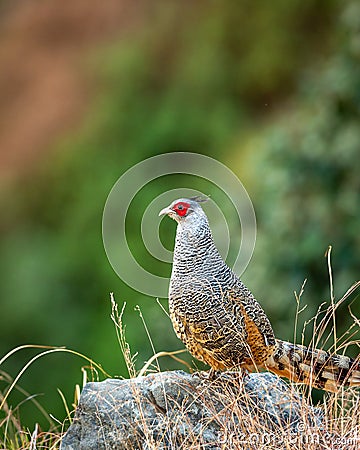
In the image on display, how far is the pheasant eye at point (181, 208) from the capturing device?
14.2ft

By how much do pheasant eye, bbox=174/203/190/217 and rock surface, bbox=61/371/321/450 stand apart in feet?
2.60

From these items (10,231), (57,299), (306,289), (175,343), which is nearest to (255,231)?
(306,289)

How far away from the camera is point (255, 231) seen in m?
7.81

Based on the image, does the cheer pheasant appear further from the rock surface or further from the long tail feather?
the rock surface

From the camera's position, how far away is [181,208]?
14.2ft

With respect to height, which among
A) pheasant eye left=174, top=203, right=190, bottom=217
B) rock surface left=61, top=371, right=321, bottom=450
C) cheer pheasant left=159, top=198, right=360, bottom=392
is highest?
pheasant eye left=174, top=203, right=190, bottom=217

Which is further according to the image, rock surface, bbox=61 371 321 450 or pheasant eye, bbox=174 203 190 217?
pheasant eye, bbox=174 203 190 217

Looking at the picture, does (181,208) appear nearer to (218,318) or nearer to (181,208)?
(181,208)

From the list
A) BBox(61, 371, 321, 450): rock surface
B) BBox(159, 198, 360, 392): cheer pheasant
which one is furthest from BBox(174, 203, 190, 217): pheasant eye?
BBox(61, 371, 321, 450): rock surface

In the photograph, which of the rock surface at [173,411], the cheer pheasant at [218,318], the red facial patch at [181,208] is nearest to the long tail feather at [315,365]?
the cheer pheasant at [218,318]

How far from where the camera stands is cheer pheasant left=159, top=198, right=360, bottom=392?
4246 mm

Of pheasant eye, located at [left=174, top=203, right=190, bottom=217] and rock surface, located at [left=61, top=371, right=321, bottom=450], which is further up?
pheasant eye, located at [left=174, top=203, right=190, bottom=217]

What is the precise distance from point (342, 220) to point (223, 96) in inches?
284

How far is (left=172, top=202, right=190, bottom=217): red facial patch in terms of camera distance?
170 inches
